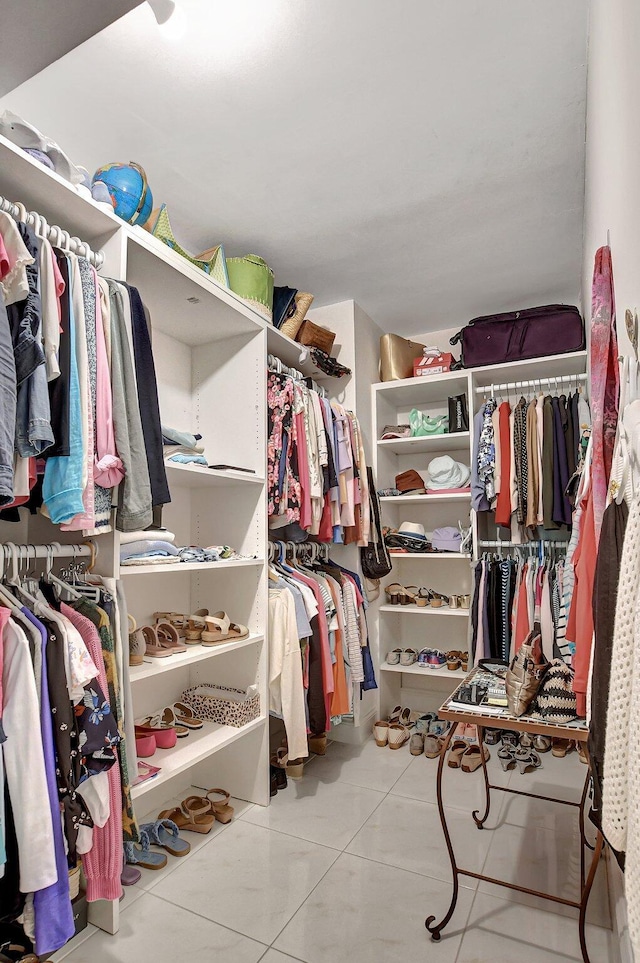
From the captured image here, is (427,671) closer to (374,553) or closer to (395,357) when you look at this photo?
(374,553)

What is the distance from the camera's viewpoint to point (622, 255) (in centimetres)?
115

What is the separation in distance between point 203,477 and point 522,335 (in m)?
2.17

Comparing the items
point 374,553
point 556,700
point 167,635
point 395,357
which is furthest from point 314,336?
point 556,700

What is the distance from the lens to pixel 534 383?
3.34 m

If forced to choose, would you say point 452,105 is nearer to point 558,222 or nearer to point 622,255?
point 558,222

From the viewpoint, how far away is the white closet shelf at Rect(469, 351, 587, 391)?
3.20 m

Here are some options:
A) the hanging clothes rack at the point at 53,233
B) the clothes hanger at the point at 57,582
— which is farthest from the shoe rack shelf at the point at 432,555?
the hanging clothes rack at the point at 53,233

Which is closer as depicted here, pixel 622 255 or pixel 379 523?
pixel 622 255

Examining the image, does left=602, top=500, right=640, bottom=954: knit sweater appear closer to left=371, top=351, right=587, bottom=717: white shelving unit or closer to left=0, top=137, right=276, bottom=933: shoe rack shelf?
left=0, top=137, right=276, bottom=933: shoe rack shelf

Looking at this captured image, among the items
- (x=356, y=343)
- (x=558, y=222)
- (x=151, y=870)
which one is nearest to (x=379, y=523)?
(x=356, y=343)

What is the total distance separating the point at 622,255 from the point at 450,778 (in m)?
2.50

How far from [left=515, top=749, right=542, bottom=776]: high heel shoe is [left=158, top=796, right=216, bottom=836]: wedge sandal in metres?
1.59

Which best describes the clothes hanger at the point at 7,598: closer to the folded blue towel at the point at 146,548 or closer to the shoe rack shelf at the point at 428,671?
the folded blue towel at the point at 146,548

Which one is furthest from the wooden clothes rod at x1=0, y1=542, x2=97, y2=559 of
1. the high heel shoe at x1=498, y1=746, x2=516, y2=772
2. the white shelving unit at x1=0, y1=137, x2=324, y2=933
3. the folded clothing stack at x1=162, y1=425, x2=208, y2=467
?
the high heel shoe at x1=498, y1=746, x2=516, y2=772
